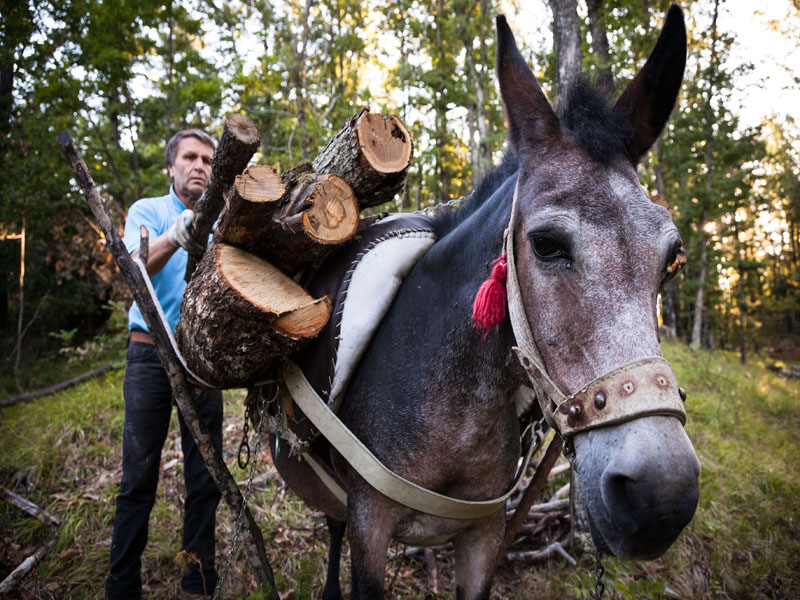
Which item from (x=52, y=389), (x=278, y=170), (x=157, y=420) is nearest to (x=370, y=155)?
(x=278, y=170)

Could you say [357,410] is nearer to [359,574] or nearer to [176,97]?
[359,574]

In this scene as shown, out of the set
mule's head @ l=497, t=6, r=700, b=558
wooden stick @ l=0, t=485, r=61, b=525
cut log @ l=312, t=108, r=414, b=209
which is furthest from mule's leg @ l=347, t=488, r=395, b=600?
wooden stick @ l=0, t=485, r=61, b=525

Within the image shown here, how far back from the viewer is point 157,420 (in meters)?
2.91

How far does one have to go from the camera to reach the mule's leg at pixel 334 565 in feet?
10.2

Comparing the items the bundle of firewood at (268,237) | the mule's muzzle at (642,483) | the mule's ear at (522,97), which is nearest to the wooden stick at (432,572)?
the bundle of firewood at (268,237)

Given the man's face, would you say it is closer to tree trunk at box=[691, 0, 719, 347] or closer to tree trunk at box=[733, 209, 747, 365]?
tree trunk at box=[691, 0, 719, 347]

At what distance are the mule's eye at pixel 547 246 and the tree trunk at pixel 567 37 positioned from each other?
101 inches

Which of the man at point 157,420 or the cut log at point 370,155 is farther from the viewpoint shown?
the man at point 157,420

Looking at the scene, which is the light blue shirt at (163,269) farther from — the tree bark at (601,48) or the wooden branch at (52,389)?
the wooden branch at (52,389)

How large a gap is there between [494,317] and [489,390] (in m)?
0.32

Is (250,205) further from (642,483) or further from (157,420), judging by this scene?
(157,420)

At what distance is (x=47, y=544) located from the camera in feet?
11.8

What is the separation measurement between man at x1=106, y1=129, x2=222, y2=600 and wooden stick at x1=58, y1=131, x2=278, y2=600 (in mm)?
284

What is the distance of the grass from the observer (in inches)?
125
